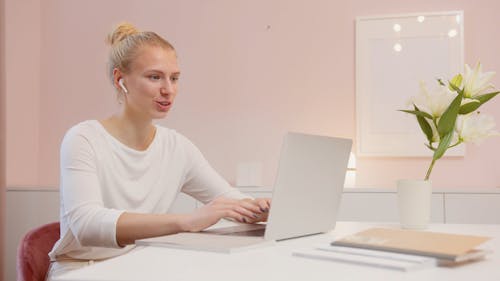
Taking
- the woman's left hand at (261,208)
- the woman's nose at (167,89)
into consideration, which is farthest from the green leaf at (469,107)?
the woman's nose at (167,89)

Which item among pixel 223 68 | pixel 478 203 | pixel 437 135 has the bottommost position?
pixel 478 203

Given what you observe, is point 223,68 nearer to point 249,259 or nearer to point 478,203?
point 478,203

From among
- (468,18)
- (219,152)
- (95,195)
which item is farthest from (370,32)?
(95,195)

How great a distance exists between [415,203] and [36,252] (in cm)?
112

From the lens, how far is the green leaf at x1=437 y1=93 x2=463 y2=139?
1.48 m

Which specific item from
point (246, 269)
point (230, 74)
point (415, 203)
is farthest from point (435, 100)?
point (230, 74)

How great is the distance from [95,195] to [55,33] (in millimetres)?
2559

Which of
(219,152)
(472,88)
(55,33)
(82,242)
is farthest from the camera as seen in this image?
(55,33)

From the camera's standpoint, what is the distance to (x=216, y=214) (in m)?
1.41

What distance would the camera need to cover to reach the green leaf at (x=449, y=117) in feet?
4.87

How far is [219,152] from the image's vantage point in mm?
3625

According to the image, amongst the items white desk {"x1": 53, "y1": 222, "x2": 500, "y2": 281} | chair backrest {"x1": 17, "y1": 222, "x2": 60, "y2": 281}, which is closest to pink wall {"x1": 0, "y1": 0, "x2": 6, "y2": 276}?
chair backrest {"x1": 17, "y1": 222, "x2": 60, "y2": 281}

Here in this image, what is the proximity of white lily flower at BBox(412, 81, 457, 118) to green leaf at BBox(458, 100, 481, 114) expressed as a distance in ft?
0.13

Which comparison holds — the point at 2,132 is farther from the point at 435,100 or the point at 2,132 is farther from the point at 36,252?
the point at 435,100
